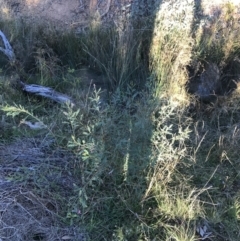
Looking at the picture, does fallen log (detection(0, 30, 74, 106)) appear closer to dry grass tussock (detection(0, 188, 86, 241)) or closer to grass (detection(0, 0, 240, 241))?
grass (detection(0, 0, 240, 241))

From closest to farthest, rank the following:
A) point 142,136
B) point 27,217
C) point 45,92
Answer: point 27,217
point 142,136
point 45,92

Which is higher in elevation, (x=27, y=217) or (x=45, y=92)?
(x=45, y=92)

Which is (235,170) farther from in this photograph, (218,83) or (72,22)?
(72,22)

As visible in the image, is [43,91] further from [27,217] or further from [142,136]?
[27,217]

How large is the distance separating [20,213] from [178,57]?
1757 mm

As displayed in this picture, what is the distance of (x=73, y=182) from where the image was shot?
2488 mm

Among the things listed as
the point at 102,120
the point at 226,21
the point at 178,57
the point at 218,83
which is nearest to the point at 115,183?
the point at 102,120

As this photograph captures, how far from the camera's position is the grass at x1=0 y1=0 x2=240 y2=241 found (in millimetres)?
2309

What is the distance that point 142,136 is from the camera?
248 cm

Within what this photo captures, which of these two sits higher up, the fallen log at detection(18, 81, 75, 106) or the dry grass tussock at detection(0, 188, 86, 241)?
the fallen log at detection(18, 81, 75, 106)

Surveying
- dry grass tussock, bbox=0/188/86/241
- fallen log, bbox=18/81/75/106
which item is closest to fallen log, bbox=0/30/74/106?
→ fallen log, bbox=18/81/75/106

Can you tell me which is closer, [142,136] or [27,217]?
[27,217]

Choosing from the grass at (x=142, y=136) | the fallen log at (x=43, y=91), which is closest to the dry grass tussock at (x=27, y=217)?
the grass at (x=142, y=136)

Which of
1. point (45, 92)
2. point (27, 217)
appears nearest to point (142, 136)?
point (27, 217)
